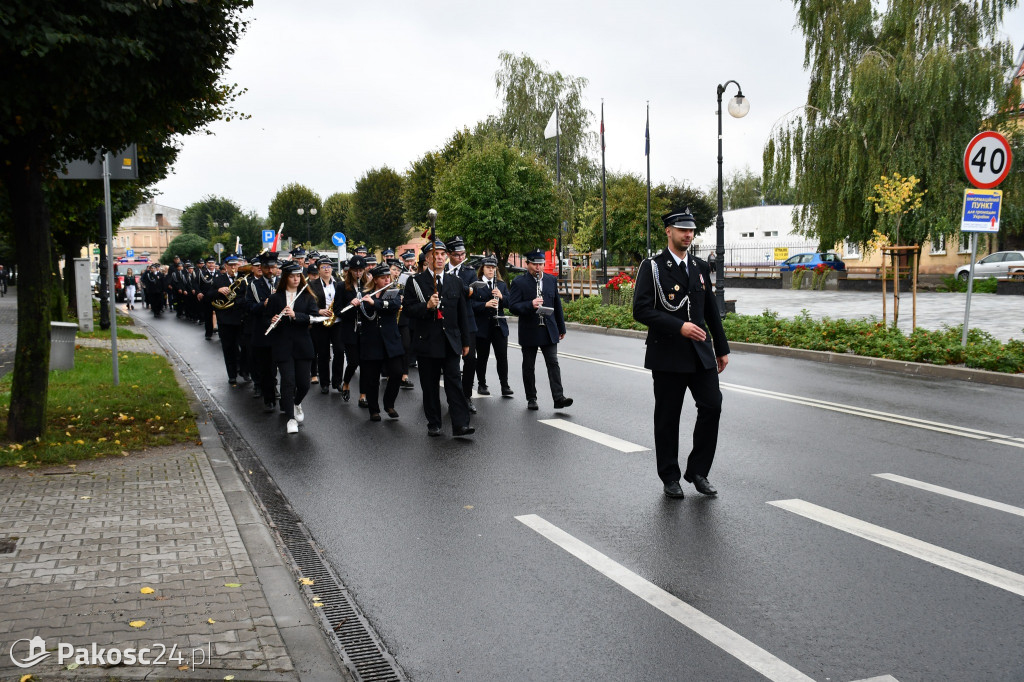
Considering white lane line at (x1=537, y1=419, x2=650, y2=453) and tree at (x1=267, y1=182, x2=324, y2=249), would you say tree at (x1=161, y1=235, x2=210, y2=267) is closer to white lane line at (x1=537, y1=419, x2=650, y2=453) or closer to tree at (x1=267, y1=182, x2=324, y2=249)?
tree at (x1=267, y1=182, x2=324, y2=249)

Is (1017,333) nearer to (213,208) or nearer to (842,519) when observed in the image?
(842,519)

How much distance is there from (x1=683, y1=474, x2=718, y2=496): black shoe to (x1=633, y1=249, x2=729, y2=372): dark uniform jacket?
827 mm

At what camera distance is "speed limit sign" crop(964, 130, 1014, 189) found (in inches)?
515

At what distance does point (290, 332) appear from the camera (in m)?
9.98

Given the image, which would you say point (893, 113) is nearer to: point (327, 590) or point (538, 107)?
point (538, 107)

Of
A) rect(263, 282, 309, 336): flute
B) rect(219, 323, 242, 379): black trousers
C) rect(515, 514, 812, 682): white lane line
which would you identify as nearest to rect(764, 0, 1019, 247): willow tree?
rect(219, 323, 242, 379): black trousers

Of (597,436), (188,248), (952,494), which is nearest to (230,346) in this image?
(597,436)

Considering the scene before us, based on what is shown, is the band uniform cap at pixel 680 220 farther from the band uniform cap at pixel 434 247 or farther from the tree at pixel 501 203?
the tree at pixel 501 203

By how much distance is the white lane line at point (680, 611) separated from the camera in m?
3.70

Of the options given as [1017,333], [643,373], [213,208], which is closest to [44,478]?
[643,373]

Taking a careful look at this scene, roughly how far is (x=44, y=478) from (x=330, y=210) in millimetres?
99765

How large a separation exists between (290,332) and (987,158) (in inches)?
402

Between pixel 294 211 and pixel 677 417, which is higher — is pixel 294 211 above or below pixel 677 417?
above

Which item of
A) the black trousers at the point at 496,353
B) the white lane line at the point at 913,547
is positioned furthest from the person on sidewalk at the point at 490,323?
the white lane line at the point at 913,547
